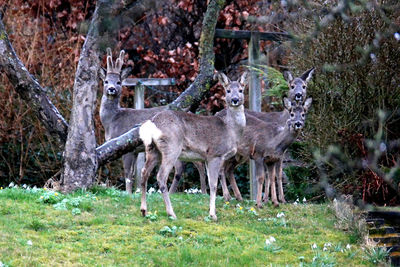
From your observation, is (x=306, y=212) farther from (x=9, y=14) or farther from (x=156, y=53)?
(x=9, y=14)

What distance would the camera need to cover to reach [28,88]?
9.88m

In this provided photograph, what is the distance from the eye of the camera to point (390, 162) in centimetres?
908

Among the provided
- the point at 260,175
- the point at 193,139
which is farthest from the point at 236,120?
the point at 260,175

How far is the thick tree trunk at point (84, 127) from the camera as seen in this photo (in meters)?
9.48

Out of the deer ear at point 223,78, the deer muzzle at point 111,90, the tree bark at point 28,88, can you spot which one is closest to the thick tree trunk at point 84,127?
the tree bark at point 28,88

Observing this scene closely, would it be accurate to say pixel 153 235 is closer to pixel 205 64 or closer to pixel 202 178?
pixel 202 178

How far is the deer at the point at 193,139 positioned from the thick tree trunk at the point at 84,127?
172 centimetres

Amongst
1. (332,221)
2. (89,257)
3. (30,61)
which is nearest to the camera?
(89,257)

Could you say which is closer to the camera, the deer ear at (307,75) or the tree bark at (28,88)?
the tree bark at (28,88)

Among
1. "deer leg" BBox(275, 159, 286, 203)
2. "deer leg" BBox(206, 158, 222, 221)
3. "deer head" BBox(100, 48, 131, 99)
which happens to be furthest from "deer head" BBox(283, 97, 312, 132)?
"deer head" BBox(100, 48, 131, 99)

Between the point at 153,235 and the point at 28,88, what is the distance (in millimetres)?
3845

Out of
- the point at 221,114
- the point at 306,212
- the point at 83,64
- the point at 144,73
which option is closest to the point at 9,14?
the point at 144,73

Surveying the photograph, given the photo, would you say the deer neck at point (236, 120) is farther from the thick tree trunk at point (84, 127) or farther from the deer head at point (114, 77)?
the deer head at point (114, 77)

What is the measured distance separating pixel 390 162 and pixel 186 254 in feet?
12.6
